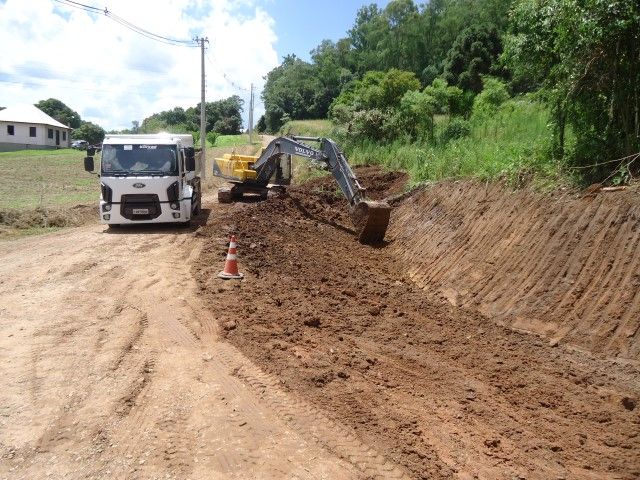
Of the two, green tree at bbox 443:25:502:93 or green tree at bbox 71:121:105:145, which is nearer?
green tree at bbox 443:25:502:93

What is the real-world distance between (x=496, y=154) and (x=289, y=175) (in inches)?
316

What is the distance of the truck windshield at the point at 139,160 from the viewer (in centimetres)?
1359

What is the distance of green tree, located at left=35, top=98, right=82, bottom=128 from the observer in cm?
9775

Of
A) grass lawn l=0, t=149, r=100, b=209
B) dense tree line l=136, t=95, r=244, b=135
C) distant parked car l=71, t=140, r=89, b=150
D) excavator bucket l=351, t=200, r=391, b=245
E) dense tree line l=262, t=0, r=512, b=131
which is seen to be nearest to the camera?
excavator bucket l=351, t=200, r=391, b=245

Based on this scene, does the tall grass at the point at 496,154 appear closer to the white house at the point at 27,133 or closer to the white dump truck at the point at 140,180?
the white dump truck at the point at 140,180

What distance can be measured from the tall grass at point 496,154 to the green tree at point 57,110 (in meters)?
91.5

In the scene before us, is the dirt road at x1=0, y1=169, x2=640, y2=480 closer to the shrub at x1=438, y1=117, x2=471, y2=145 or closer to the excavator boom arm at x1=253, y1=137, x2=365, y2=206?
the excavator boom arm at x1=253, y1=137, x2=365, y2=206

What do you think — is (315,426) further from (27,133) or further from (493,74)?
(27,133)

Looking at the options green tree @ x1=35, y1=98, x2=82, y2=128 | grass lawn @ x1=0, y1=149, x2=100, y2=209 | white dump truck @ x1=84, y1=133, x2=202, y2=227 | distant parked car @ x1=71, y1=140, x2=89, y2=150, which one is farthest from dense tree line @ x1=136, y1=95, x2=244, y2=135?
white dump truck @ x1=84, y1=133, x2=202, y2=227

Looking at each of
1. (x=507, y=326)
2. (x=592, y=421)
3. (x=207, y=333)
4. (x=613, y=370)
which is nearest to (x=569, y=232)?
(x=507, y=326)

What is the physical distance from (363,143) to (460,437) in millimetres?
20943

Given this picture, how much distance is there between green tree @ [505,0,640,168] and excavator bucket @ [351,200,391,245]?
12.9ft

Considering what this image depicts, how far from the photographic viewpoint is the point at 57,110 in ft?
326

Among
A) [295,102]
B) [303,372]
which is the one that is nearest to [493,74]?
[295,102]
